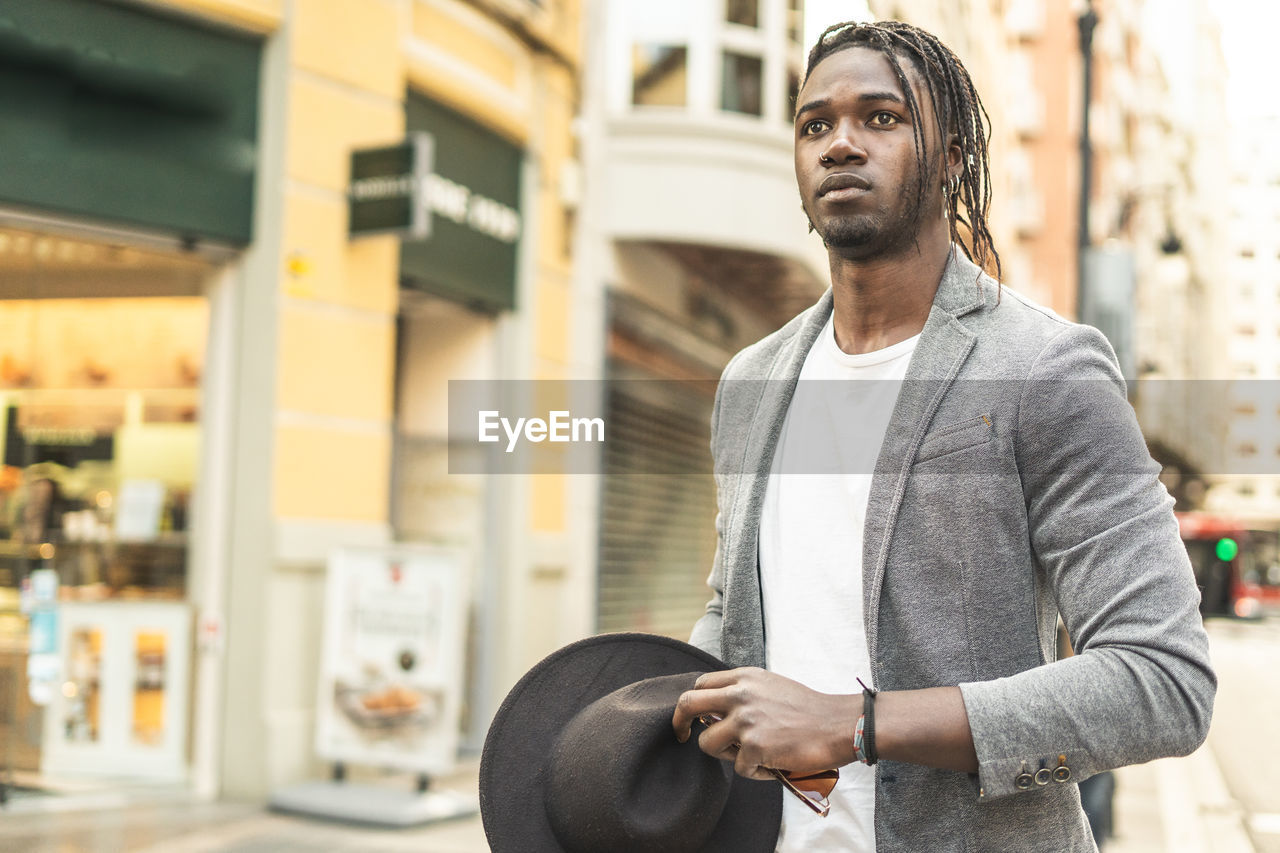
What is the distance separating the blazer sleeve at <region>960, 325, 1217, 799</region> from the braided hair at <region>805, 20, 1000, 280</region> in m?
0.39

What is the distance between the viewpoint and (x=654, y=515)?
13891 millimetres

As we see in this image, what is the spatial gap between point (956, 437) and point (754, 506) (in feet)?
1.19

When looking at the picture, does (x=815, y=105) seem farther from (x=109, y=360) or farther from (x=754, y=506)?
(x=109, y=360)

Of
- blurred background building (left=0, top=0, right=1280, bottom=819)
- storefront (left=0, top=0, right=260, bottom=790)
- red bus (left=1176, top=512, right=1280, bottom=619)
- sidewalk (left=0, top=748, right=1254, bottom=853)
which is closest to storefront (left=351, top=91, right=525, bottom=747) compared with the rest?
blurred background building (left=0, top=0, right=1280, bottom=819)

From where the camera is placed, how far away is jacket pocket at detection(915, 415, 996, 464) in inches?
59.6

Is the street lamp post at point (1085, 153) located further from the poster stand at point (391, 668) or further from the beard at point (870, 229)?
the beard at point (870, 229)

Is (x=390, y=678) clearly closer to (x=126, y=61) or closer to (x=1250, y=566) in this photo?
(x=126, y=61)

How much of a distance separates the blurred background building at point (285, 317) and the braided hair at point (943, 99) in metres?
2.09

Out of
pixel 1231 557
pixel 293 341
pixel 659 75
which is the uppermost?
pixel 659 75

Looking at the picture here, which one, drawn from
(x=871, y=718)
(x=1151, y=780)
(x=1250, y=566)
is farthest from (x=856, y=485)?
(x=1250, y=566)

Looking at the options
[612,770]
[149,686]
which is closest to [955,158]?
[612,770]

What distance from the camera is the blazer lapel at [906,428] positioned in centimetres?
156

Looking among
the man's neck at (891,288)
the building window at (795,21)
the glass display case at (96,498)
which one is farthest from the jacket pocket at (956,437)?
the building window at (795,21)

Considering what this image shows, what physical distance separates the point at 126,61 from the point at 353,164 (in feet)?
4.90
